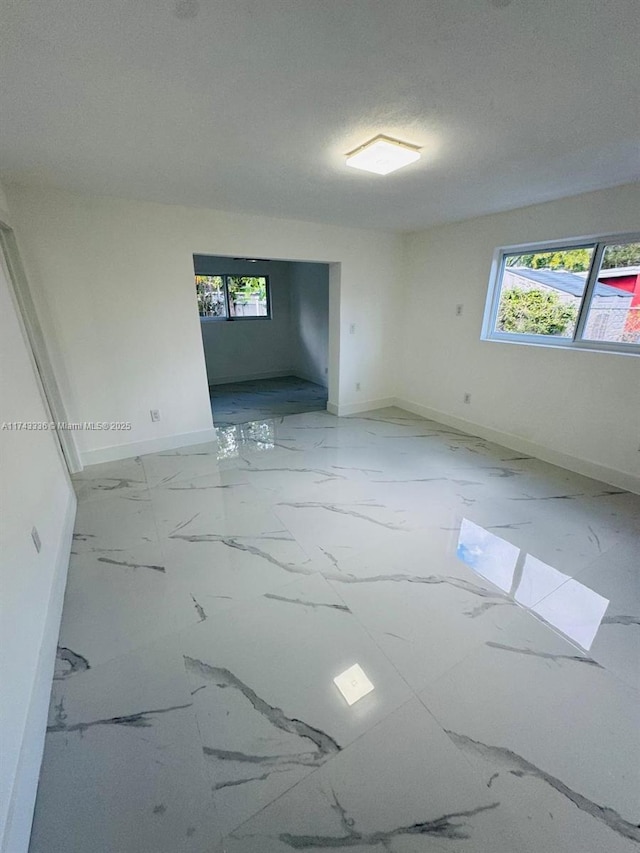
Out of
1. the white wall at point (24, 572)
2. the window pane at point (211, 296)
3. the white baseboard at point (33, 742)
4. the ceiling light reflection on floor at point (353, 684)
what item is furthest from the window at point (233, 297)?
the ceiling light reflection on floor at point (353, 684)

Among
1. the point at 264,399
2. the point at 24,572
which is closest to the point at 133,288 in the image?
the point at 24,572

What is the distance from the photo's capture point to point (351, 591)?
71.1 inches

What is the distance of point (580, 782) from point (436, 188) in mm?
3270

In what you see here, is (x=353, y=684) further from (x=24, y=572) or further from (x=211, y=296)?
(x=211, y=296)

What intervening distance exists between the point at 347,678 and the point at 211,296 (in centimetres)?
597

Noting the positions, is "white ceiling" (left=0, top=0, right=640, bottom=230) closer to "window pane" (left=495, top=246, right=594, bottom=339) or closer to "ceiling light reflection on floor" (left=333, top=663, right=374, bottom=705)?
"window pane" (left=495, top=246, right=594, bottom=339)

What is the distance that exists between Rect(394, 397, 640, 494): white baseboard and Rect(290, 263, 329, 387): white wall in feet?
7.19

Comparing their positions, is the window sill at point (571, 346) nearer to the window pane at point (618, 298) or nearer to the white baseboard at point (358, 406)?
the window pane at point (618, 298)

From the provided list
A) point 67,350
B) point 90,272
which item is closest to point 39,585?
point 67,350

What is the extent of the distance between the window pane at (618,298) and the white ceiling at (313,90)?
58 centimetres

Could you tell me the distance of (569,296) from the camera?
301 centimetres

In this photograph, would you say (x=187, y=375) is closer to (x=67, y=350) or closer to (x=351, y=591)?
(x=67, y=350)

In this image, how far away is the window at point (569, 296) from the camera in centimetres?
266

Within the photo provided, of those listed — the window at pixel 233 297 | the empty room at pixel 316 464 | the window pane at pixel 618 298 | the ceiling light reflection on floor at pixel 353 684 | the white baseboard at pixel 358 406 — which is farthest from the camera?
the window at pixel 233 297
